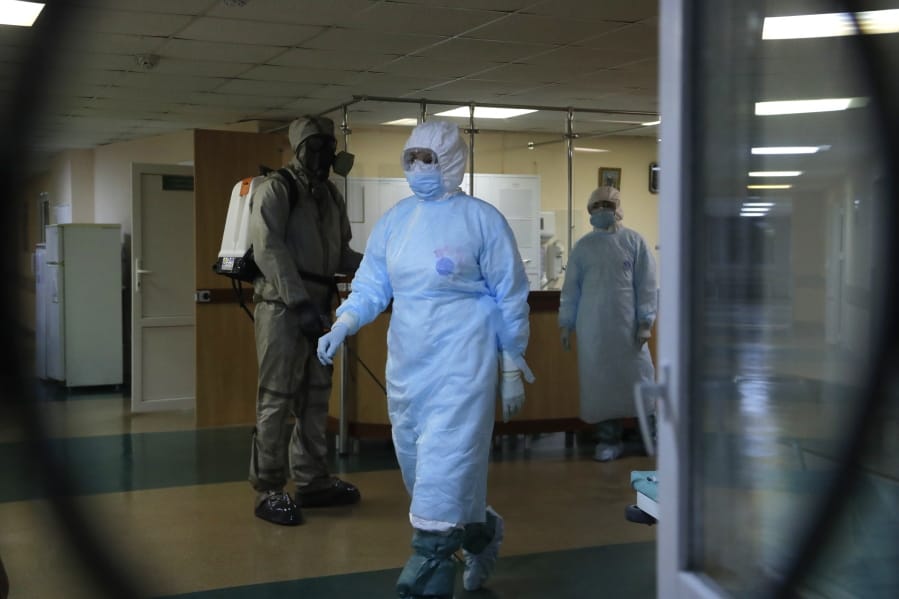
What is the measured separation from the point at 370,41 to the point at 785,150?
3.59m

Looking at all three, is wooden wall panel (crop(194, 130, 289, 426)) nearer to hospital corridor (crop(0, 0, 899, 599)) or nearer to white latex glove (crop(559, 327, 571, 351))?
hospital corridor (crop(0, 0, 899, 599))

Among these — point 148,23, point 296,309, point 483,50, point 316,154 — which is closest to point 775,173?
point 296,309

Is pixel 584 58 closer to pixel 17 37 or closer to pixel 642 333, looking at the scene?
pixel 642 333

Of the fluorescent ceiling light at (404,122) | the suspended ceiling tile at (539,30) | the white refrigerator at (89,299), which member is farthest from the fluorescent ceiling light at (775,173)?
the white refrigerator at (89,299)

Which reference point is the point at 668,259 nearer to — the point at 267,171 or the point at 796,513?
the point at 796,513

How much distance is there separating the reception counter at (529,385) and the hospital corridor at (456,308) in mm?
20

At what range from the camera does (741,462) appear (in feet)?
4.94

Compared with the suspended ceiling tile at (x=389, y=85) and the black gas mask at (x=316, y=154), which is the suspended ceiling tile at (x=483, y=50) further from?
the black gas mask at (x=316, y=154)

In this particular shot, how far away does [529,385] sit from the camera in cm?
535

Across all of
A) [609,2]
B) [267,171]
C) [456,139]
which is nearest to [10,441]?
[456,139]

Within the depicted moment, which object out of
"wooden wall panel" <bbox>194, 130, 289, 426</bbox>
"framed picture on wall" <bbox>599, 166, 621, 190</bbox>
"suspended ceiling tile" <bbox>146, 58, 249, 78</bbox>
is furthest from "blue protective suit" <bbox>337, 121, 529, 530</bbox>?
"framed picture on wall" <bbox>599, 166, 621, 190</bbox>

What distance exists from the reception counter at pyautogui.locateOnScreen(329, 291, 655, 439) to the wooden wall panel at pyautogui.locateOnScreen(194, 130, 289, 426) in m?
1.06

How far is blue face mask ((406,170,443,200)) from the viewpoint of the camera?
2.87m

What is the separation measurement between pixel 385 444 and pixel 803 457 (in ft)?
13.9
